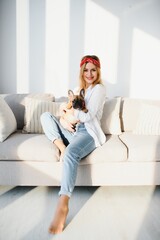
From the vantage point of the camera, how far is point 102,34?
2945 mm

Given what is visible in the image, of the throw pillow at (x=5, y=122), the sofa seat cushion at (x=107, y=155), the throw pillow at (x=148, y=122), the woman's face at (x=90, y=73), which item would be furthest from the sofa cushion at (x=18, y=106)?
the throw pillow at (x=148, y=122)

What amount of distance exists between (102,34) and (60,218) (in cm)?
227

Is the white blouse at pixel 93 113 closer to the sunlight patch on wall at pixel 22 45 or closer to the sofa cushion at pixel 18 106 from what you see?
the sofa cushion at pixel 18 106

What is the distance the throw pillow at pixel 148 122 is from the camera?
2197 mm

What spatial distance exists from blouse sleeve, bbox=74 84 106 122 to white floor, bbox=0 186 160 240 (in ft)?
2.03

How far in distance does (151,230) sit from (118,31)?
2.33 m

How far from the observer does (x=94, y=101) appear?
1888mm

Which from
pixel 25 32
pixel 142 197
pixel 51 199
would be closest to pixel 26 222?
pixel 51 199

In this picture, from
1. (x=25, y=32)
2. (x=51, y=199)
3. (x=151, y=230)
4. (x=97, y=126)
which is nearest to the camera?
(x=151, y=230)

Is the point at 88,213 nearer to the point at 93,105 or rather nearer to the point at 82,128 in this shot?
the point at 82,128

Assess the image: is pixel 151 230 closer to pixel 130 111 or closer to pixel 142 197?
pixel 142 197

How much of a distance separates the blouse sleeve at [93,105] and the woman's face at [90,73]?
0.41 ft

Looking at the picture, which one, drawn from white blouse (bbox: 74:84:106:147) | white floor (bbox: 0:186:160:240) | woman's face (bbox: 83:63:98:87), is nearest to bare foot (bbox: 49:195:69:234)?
white floor (bbox: 0:186:160:240)

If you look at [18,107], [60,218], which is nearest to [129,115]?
[18,107]
